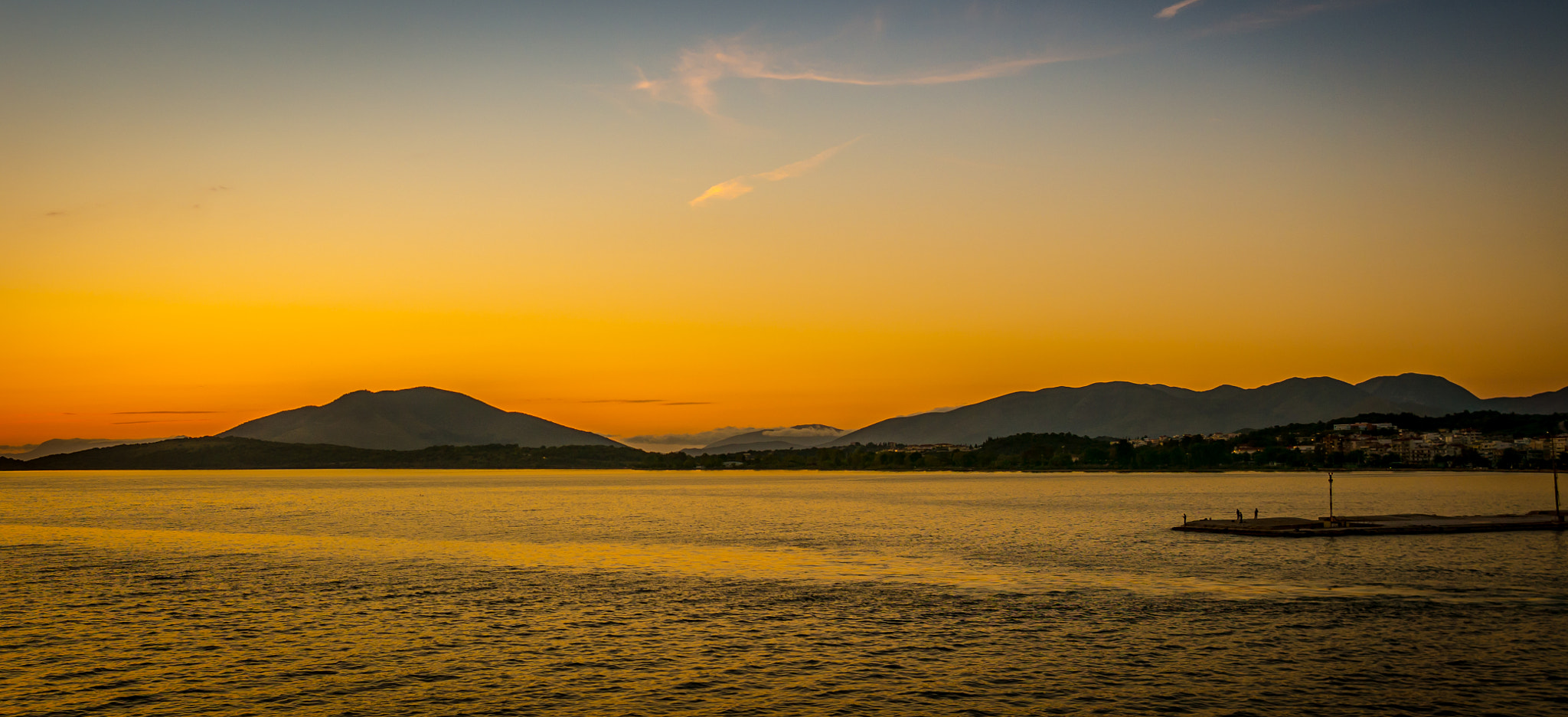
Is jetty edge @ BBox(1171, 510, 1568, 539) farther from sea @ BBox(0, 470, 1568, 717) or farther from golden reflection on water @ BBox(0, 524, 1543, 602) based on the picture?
golden reflection on water @ BBox(0, 524, 1543, 602)

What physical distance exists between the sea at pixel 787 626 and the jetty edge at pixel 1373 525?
327 cm

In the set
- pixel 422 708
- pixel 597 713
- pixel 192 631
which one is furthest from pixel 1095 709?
pixel 192 631

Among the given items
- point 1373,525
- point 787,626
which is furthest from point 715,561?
point 1373,525

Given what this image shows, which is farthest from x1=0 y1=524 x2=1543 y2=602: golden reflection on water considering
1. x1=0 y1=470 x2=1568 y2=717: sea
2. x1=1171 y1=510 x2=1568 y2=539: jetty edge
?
x1=1171 y1=510 x2=1568 y2=539: jetty edge

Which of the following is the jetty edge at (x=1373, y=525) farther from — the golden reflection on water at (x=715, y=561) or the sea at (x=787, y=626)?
the golden reflection on water at (x=715, y=561)

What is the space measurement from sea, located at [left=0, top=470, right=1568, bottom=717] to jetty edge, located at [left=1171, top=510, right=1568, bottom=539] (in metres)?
3.27

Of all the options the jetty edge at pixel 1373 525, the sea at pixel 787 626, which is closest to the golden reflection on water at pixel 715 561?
the sea at pixel 787 626

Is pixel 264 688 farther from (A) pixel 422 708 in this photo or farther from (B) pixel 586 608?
(B) pixel 586 608

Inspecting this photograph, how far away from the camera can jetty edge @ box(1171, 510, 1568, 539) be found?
93812mm

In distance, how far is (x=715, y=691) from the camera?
108 feet

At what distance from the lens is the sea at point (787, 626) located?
3222 cm

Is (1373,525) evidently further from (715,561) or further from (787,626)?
(787,626)

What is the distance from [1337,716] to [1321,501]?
160389 millimetres

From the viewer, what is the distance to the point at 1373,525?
9688cm
